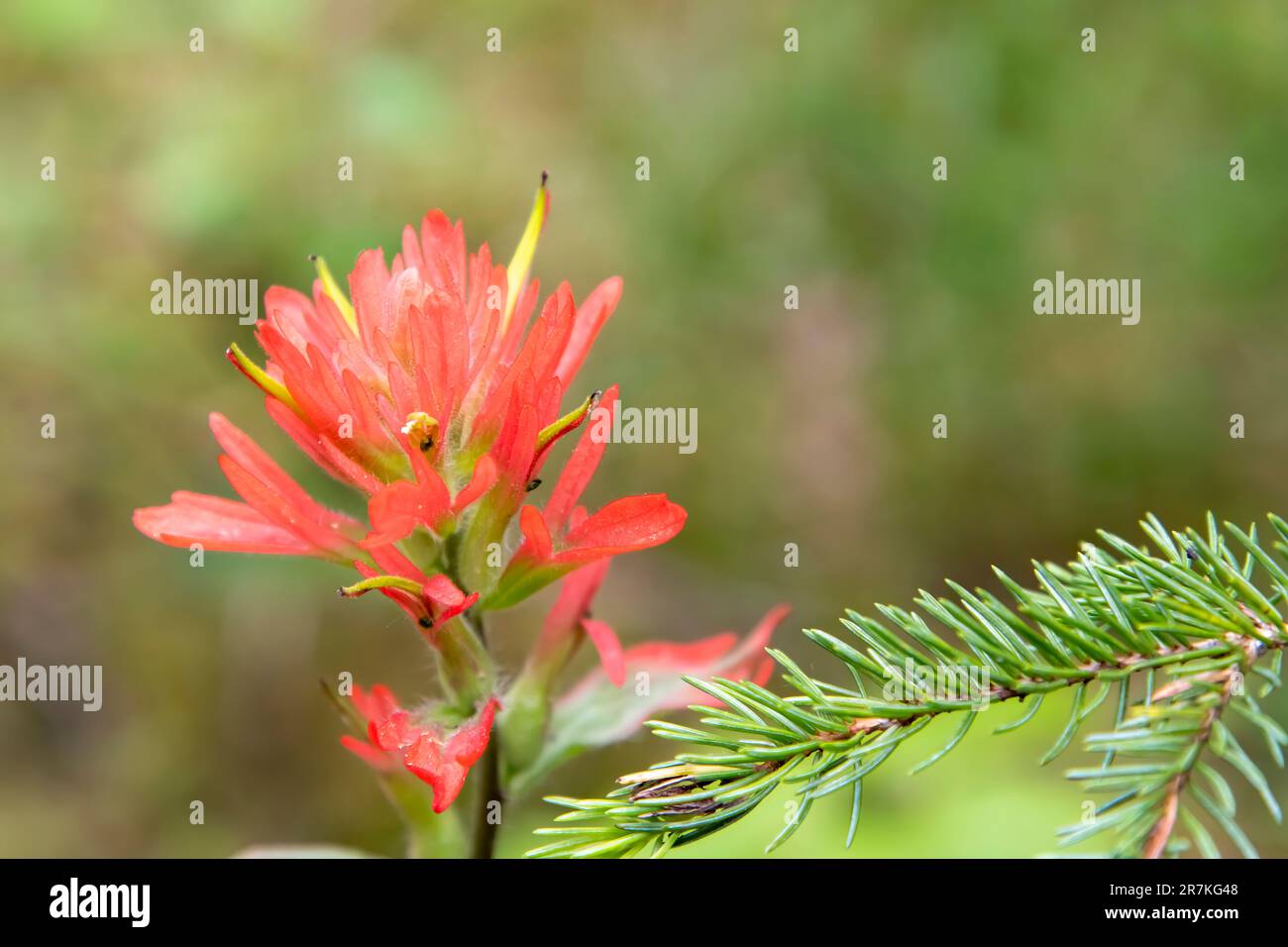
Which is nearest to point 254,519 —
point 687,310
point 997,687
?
point 997,687

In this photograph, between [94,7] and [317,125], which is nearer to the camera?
[94,7]

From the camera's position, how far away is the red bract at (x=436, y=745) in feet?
2.73

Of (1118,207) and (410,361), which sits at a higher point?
(1118,207)

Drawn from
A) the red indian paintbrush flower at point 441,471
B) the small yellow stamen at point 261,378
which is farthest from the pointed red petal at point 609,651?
the small yellow stamen at point 261,378

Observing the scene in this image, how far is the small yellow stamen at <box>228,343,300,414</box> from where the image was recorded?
838 millimetres

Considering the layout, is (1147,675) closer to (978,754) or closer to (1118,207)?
(978,754)

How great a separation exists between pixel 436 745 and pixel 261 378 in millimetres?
340

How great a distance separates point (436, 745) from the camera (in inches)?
34.7

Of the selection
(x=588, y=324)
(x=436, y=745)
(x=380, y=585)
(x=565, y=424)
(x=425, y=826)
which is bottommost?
(x=425, y=826)

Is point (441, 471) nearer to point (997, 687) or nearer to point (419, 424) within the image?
point (419, 424)
